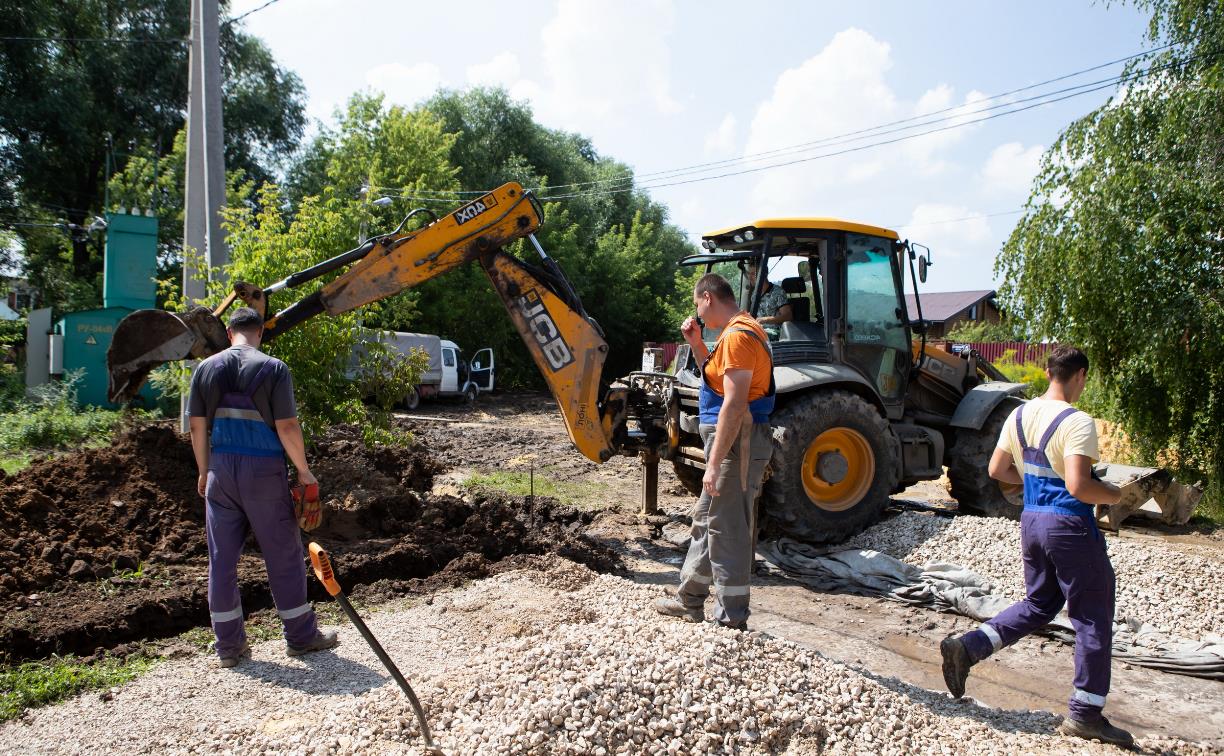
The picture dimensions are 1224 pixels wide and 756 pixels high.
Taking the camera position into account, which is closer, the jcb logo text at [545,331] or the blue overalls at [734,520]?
the blue overalls at [734,520]

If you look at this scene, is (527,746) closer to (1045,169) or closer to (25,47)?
(1045,169)

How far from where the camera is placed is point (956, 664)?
4047 mm

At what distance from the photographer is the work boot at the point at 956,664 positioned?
4.04 metres

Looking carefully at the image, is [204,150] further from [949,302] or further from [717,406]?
[949,302]

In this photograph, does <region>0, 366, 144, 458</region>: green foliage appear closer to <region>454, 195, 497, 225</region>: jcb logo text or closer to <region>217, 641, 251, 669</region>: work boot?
<region>454, 195, 497, 225</region>: jcb logo text

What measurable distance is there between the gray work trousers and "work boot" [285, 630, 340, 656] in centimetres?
211

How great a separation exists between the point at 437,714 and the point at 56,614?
2.85 meters

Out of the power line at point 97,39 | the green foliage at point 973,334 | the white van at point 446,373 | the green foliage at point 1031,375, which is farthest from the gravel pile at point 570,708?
the green foliage at point 973,334

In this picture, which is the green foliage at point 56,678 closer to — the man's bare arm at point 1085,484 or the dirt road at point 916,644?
the dirt road at point 916,644

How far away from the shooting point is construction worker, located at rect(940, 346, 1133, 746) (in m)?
3.68

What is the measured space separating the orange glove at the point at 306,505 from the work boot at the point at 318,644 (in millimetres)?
624

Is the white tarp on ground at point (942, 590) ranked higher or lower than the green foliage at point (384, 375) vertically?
lower

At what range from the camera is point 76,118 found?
78.8 feet

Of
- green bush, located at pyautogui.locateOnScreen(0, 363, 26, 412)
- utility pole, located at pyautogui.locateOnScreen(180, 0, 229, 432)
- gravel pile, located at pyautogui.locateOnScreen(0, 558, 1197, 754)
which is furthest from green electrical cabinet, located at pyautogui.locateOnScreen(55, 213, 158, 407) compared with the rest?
gravel pile, located at pyautogui.locateOnScreen(0, 558, 1197, 754)
